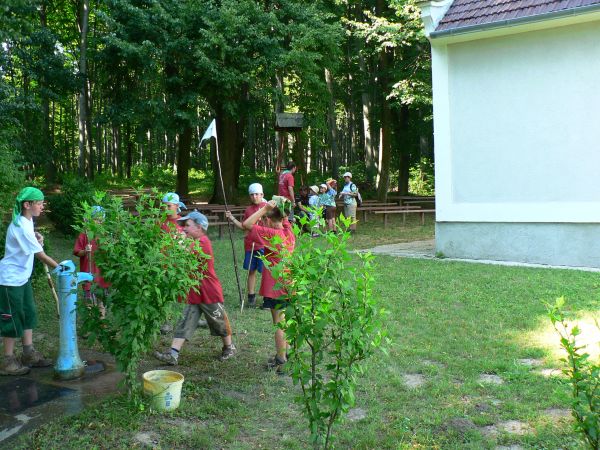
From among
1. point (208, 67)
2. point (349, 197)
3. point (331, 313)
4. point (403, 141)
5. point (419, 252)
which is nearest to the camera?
point (331, 313)

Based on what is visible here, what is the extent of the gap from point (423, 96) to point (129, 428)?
57.0ft

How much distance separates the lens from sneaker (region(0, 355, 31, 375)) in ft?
17.5

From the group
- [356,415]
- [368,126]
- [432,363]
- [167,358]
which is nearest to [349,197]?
[368,126]

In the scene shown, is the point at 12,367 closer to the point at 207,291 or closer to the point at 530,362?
the point at 207,291

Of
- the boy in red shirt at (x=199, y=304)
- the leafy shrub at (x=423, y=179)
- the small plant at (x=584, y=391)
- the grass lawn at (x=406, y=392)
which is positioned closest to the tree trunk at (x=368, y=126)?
the leafy shrub at (x=423, y=179)

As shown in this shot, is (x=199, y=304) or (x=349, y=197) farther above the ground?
(x=349, y=197)

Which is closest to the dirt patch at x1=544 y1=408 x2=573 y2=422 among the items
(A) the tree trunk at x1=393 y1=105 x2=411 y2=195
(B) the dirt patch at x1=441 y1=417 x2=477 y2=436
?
(B) the dirt patch at x1=441 y1=417 x2=477 y2=436

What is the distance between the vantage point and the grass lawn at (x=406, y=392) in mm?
4023

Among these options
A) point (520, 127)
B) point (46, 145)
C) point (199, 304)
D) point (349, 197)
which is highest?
point (46, 145)

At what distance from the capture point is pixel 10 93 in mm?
14508

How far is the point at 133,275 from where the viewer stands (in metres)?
4.19

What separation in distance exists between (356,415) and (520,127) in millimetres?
8275

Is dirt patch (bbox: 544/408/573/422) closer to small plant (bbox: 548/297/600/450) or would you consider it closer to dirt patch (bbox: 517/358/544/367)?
dirt patch (bbox: 517/358/544/367)

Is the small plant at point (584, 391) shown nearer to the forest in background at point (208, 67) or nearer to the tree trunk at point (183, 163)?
the forest in background at point (208, 67)
